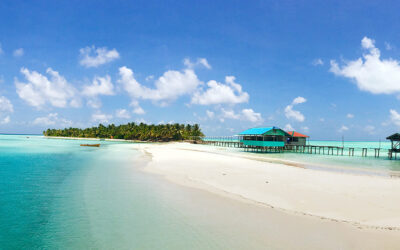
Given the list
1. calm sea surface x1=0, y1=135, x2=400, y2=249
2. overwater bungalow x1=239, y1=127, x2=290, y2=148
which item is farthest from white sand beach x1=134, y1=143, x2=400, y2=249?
overwater bungalow x1=239, y1=127, x2=290, y2=148

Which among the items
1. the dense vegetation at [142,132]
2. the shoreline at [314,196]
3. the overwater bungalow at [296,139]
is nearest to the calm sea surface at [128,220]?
the shoreline at [314,196]

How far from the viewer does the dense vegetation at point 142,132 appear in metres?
78.4

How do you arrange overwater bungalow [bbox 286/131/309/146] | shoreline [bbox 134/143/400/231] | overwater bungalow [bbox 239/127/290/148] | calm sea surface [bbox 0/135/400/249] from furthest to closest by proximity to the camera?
1. overwater bungalow [bbox 286/131/309/146]
2. overwater bungalow [bbox 239/127/290/148]
3. shoreline [bbox 134/143/400/231]
4. calm sea surface [bbox 0/135/400/249]

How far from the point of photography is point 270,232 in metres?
6.13

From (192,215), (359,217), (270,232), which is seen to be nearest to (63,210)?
(192,215)

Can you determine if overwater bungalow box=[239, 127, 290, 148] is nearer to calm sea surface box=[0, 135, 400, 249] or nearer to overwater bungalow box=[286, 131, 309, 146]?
overwater bungalow box=[286, 131, 309, 146]

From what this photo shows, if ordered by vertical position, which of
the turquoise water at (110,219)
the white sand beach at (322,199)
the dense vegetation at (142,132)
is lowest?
Answer: the turquoise water at (110,219)

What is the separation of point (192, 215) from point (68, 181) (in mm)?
9407

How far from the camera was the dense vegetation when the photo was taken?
7844cm

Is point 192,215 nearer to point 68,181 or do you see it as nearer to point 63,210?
point 63,210

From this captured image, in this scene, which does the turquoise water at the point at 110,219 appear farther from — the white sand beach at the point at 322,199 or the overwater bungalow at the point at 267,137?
the overwater bungalow at the point at 267,137


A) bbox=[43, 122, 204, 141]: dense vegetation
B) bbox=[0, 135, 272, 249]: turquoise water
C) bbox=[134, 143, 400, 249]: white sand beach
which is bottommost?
bbox=[0, 135, 272, 249]: turquoise water

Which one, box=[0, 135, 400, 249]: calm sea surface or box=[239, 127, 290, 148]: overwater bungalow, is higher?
box=[239, 127, 290, 148]: overwater bungalow

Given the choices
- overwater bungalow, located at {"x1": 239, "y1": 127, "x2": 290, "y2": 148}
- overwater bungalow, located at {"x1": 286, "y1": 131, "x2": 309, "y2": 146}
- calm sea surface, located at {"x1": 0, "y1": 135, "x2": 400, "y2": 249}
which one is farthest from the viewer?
overwater bungalow, located at {"x1": 286, "y1": 131, "x2": 309, "y2": 146}
